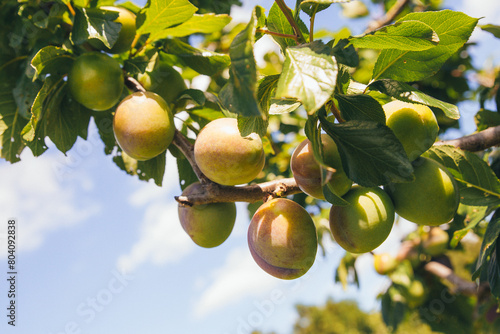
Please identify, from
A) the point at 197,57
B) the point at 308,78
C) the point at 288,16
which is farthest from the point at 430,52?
the point at 197,57

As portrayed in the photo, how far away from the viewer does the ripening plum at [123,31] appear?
131 centimetres

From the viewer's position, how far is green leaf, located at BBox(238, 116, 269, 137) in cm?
91

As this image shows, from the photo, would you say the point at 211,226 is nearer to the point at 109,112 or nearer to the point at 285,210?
the point at 285,210

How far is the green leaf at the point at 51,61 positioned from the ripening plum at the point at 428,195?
1.11m

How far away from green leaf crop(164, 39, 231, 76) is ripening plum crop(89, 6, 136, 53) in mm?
142

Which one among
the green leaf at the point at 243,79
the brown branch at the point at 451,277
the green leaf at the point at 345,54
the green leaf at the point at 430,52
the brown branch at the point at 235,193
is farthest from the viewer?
the brown branch at the point at 451,277

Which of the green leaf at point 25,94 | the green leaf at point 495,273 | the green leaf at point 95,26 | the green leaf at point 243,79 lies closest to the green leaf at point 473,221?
the green leaf at point 495,273

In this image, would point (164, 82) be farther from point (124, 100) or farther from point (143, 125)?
point (143, 125)

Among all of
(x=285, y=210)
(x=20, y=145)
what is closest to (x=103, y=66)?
(x=20, y=145)

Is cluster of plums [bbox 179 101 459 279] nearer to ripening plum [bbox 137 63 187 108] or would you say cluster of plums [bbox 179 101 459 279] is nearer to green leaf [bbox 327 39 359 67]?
green leaf [bbox 327 39 359 67]

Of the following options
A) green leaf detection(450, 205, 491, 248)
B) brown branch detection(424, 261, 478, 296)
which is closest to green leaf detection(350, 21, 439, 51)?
green leaf detection(450, 205, 491, 248)

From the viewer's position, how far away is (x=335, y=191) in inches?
38.0

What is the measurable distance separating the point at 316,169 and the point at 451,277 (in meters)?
2.38

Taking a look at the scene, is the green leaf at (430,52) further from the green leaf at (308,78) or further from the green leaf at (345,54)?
the green leaf at (308,78)
